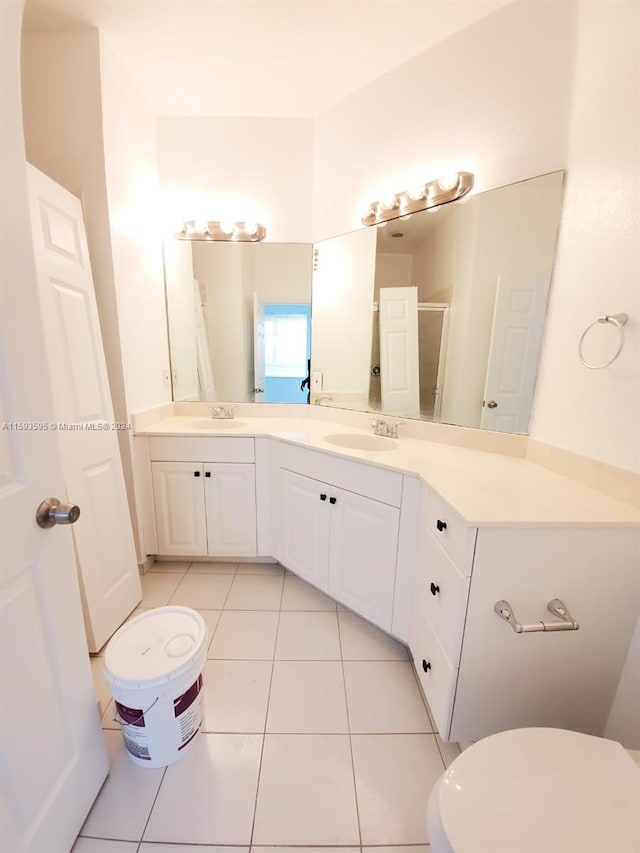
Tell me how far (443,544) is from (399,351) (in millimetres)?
1101

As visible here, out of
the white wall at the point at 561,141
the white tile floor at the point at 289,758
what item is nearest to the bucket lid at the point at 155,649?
the white tile floor at the point at 289,758

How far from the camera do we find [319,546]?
1.59m

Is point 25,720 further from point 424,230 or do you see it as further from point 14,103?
point 424,230

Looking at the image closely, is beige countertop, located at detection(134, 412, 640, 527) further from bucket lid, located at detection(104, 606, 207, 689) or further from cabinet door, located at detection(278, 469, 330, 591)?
bucket lid, located at detection(104, 606, 207, 689)

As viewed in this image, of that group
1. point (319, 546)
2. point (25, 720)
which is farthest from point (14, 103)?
point (319, 546)

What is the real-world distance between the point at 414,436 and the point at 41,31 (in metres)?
2.43

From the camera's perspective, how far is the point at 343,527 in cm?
148

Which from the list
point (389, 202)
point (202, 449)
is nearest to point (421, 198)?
point (389, 202)

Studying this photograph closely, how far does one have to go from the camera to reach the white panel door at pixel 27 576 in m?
0.64

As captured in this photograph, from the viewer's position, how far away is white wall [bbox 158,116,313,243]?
1872 mm

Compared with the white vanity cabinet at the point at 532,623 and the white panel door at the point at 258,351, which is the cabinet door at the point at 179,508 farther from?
the white vanity cabinet at the point at 532,623

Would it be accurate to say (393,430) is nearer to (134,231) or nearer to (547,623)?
(547,623)

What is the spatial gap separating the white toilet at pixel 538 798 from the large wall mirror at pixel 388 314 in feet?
3.51

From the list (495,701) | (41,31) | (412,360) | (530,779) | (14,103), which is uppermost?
(41,31)
